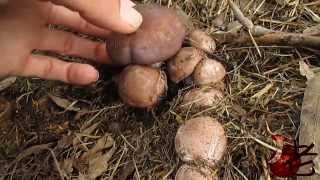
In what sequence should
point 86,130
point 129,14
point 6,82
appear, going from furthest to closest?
1. point 6,82
2. point 86,130
3. point 129,14

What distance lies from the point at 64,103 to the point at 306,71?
3.40 feet

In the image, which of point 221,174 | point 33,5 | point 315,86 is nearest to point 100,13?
point 33,5

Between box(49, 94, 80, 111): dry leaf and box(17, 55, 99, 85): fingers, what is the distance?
0.43ft

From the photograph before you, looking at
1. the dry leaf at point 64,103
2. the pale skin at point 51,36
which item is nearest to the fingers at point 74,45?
the pale skin at point 51,36

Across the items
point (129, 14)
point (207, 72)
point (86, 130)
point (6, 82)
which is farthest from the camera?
point (6, 82)

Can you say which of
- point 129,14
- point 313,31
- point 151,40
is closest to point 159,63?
point 151,40

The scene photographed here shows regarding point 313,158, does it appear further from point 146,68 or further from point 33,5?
point 33,5

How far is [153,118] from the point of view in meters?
2.27

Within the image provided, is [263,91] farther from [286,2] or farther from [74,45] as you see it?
[74,45]

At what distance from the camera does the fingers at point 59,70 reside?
2238 millimetres

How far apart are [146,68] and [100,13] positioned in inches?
17.1

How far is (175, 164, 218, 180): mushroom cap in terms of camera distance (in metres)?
1.99

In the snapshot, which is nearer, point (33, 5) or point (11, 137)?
point (33, 5)

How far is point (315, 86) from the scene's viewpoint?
2.15 metres
